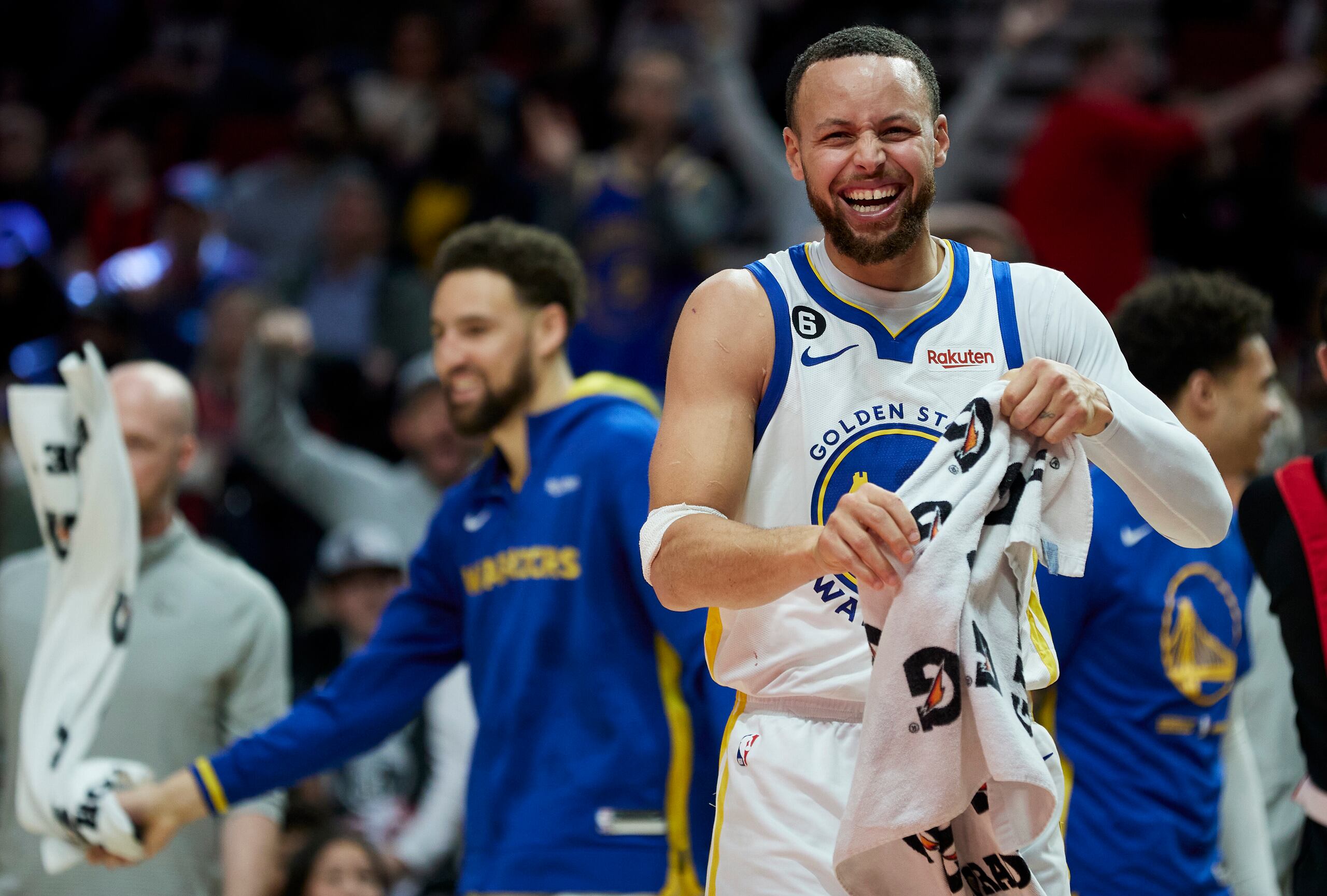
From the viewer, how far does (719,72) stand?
9023 mm

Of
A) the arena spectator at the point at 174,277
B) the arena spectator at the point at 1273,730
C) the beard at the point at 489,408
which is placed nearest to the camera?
the beard at the point at 489,408

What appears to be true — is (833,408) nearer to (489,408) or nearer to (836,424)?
(836,424)

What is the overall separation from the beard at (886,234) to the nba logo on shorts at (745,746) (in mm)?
851

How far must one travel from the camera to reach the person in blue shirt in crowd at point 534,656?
13.3 feet

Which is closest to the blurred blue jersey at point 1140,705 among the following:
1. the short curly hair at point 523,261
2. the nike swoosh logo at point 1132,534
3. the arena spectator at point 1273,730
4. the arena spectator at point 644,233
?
the nike swoosh logo at point 1132,534

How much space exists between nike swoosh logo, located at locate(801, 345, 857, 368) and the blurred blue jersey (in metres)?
1.32

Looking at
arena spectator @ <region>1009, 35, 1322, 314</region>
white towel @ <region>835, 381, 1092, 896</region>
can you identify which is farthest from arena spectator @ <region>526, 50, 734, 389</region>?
white towel @ <region>835, 381, 1092, 896</region>

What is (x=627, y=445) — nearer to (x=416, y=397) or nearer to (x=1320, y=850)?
(x=1320, y=850)

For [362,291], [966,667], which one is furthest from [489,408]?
[362,291]

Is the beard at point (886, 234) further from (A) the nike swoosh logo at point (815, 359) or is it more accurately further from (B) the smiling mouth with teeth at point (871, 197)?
(A) the nike swoosh logo at point (815, 359)

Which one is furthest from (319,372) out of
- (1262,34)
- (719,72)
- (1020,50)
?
(1262,34)

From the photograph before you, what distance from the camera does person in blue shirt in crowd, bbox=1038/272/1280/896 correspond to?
3.95 m

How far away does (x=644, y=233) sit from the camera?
8.40 meters

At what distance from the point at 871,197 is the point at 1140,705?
179cm
